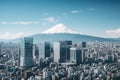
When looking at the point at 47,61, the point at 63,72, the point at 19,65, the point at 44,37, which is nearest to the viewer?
the point at 63,72

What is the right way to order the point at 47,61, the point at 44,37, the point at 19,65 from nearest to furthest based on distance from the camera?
the point at 19,65 → the point at 47,61 → the point at 44,37

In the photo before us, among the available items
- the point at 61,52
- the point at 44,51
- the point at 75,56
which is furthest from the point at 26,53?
the point at 75,56

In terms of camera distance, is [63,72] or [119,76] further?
[63,72]

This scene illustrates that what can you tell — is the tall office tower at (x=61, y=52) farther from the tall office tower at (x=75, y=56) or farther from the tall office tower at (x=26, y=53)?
the tall office tower at (x=26, y=53)

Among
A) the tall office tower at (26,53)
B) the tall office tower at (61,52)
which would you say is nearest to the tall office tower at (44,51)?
the tall office tower at (61,52)

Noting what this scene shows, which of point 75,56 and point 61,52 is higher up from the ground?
point 61,52

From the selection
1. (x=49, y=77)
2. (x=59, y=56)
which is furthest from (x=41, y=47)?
(x=49, y=77)

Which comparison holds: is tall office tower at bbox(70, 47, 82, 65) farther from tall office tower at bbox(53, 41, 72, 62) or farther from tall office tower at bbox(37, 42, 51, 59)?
tall office tower at bbox(37, 42, 51, 59)

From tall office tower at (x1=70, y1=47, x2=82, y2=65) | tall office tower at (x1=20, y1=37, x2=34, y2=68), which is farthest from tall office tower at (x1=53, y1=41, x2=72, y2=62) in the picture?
tall office tower at (x1=20, y1=37, x2=34, y2=68)

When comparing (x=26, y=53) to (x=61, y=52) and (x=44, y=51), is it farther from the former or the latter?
(x=61, y=52)

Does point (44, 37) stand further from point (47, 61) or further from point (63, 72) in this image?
point (63, 72)
